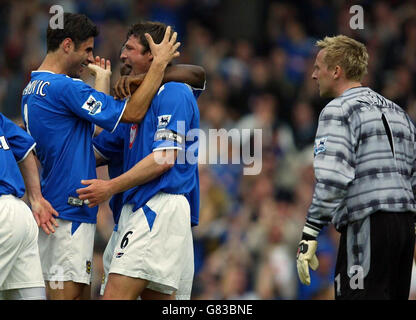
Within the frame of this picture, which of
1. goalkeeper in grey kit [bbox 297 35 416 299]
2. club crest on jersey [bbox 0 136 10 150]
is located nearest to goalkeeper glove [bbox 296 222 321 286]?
goalkeeper in grey kit [bbox 297 35 416 299]

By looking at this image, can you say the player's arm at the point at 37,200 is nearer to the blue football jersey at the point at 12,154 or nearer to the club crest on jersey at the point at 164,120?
the blue football jersey at the point at 12,154

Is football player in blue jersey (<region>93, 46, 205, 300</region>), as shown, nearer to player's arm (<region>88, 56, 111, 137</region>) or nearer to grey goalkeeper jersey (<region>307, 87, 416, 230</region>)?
player's arm (<region>88, 56, 111, 137</region>)

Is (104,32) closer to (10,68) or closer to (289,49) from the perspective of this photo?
(10,68)

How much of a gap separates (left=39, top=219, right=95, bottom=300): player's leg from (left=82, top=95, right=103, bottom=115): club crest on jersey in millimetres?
757

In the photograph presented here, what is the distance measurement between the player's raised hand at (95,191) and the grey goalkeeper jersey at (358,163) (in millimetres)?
1307

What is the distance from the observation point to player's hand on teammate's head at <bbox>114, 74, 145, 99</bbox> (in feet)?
19.3

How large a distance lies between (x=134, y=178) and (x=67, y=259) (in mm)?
721

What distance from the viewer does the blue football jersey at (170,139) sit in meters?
5.67

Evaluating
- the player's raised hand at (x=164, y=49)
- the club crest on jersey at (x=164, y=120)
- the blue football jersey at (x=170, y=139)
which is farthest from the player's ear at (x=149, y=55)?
the club crest on jersey at (x=164, y=120)

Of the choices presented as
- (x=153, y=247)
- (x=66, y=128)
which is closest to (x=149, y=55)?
(x=66, y=128)

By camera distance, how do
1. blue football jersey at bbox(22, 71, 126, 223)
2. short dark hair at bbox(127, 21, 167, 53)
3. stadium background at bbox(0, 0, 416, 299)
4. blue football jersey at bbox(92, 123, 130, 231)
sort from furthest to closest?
stadium background at bbox(0, 0, 416, 299), blue football jersey at bbox(92, 123, 130, 231), short dark hair at bbox(127, 21, 167, 53), blue football jersey at bbox(22, 71, 126, 223)

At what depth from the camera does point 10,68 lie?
14.4 metres

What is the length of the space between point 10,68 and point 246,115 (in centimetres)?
423
